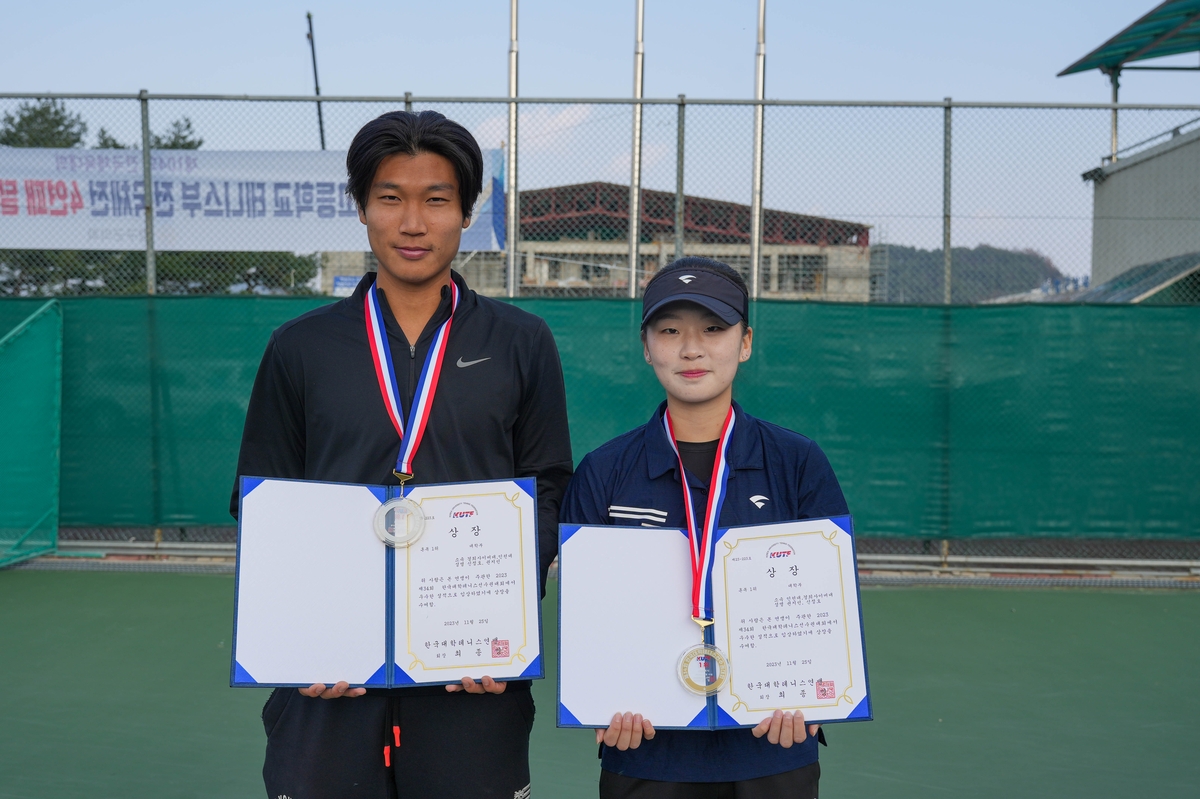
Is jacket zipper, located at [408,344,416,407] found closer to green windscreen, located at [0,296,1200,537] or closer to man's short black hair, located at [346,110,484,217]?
man's short black hair, located at [346,110,484,217]

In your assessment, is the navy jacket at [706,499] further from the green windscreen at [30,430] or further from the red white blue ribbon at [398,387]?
the green windscreen at [30,430]

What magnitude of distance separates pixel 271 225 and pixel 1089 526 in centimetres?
561

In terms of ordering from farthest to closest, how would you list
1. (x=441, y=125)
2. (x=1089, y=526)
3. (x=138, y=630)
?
(x=1089, y=526)
(x=138, y=630)
(x=441, y=125)

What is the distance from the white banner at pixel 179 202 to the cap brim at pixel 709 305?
15.2ft

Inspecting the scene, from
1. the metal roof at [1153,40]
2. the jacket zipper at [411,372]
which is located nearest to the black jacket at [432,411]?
the jacket zipper at [411,372]

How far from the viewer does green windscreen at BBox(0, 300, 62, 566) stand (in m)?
6.00

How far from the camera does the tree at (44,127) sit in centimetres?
629

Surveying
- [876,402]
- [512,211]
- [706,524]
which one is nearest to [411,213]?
[706,524]

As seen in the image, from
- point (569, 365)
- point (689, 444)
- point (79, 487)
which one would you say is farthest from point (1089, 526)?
point (79, 487)

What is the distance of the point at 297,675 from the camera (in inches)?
68.5

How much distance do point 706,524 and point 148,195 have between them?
18.5 ft

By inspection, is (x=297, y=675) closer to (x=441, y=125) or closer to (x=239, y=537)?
(x=239, y=537)

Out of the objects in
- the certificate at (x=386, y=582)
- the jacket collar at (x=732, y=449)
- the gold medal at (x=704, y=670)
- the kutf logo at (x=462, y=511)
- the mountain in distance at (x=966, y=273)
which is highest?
the mountain in distance at (x=966, y=273)

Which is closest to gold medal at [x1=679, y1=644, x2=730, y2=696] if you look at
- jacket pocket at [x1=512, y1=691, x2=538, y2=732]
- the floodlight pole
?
jacket pocket at [x1=512, y1=691, x2=538, y2=732]
